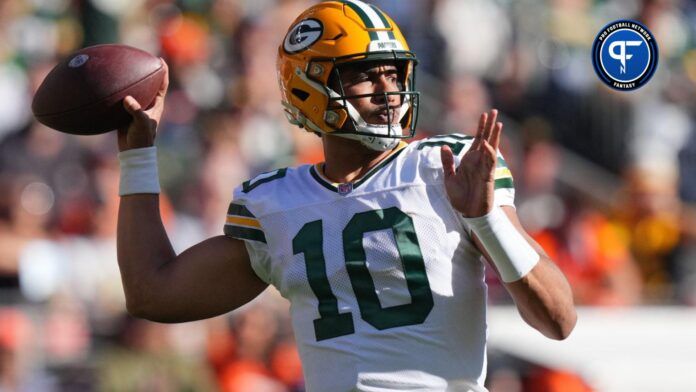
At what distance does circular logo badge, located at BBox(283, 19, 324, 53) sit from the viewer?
136 inches

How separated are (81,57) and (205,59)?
17.1 feet

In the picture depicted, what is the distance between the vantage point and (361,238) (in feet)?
10.5

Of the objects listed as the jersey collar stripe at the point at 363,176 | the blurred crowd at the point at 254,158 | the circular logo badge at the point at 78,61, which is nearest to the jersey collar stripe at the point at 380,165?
the jersey collar stripe at the point at 363,176

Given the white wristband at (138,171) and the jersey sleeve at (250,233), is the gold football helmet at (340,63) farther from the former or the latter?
the white wristband at (138,171)

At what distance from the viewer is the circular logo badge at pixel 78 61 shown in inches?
141

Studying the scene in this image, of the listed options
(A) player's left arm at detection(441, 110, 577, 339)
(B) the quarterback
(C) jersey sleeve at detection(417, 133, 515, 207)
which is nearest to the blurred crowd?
(B) the quarterback

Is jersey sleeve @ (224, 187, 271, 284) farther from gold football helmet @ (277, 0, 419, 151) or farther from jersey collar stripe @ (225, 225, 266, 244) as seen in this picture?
gold football helmet @ (277, 0, 419, 151)

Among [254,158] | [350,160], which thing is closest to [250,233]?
[350,160]

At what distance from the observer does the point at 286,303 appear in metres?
7.01

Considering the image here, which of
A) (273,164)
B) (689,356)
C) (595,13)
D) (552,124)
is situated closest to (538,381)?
(689,356)

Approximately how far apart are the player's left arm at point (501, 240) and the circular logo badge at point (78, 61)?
1.25 m

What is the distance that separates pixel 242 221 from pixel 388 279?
0.49 metres

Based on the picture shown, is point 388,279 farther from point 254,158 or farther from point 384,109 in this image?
point 254,158

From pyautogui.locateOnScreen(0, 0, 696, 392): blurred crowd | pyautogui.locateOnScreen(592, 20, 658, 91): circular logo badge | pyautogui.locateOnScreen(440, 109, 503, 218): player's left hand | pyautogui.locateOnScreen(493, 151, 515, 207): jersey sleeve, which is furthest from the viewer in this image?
pyautogui.locateOnScreen(0, 0, 696, 392): blurred crowd
